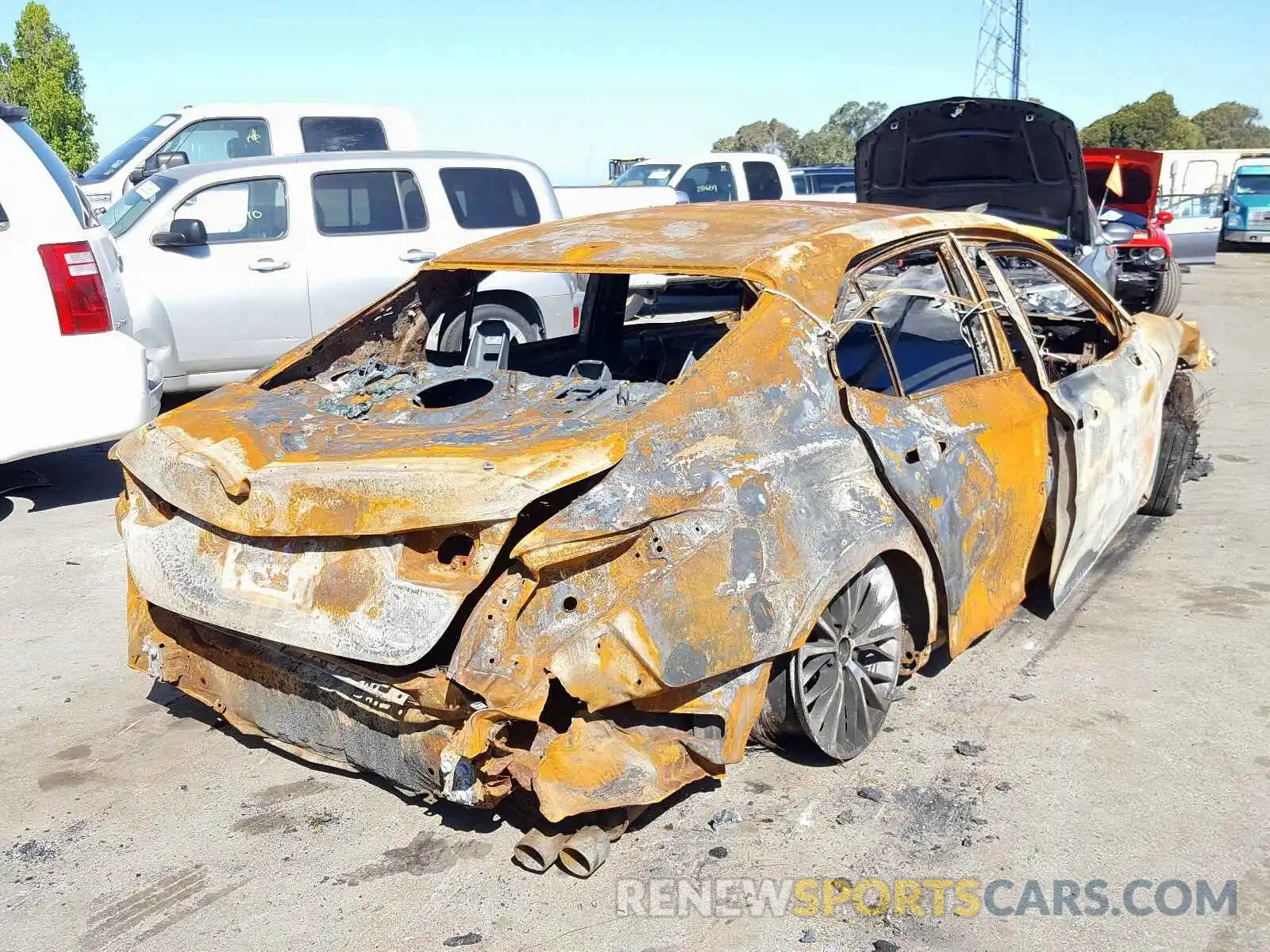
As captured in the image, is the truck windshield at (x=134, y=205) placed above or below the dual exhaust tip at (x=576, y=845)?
above

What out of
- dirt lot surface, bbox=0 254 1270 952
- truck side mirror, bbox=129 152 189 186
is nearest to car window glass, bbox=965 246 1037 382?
dirt lot surface, bbox=0 254 1270 952

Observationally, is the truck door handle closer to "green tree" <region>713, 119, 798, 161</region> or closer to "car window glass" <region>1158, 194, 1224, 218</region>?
"car window glass" <region>1158, 194, 1224, 218</region>

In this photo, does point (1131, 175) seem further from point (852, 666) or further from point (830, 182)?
point (852, 666)

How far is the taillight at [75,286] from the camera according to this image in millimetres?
6406

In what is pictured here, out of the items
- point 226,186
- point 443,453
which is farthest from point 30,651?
point 226,186

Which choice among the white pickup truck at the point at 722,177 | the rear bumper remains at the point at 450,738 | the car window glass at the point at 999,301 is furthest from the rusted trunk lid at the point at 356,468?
the white pickup truck at the point at 722,177

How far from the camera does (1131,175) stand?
14953 millimetres

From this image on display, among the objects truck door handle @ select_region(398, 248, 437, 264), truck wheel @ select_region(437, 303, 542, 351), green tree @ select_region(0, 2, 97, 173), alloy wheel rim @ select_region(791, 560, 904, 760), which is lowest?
alloy wheel rim @ select_region(791, 560, 904, 760)

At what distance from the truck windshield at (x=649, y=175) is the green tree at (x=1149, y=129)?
4262 centimetres

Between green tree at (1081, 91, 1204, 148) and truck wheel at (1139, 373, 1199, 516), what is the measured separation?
175 ft

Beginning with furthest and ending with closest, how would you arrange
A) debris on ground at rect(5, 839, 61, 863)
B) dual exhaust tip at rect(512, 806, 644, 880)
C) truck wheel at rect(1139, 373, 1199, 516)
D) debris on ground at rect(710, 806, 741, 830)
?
truck wheel at rect(1139, 373, 1199, 516) < debris on ground at rect(710, 806, 741, 830) < debris on ground at rect(5, 839, 61, 863) < dual exhaust tip at rect(512, 806, 644, 880)

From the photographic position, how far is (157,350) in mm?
8234

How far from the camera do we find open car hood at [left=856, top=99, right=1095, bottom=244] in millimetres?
9844

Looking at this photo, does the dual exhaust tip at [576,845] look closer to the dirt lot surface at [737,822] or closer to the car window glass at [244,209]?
the dirt lot surface at [737,822]
